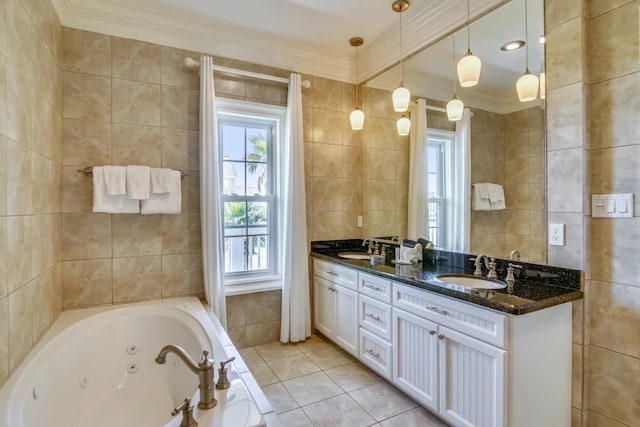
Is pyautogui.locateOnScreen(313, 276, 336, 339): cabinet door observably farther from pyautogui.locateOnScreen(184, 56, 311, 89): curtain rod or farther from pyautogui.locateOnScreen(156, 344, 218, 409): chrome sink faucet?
pyautogui.locateOnScreen(184, 56, 311, 89): curtain rod

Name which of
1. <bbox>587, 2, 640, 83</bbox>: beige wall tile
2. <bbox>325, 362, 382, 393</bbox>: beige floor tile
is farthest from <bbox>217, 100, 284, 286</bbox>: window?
<bbox>587, 2, 640, 83</bbox>: beige wall tile

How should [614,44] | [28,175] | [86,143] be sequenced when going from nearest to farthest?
[614,44]
[28,175]
[86,143]

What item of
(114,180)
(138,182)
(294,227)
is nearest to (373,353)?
(294,227)

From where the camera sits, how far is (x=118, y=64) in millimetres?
2369

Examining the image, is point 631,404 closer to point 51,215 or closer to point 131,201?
point 131,201

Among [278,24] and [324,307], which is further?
[324,307]

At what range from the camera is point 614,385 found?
61.0 inches

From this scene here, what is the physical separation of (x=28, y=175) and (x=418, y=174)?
8.14 feet

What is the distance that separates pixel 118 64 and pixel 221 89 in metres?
0.72

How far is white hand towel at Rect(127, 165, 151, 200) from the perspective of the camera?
2.27m

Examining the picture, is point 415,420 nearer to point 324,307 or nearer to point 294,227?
point 324,307

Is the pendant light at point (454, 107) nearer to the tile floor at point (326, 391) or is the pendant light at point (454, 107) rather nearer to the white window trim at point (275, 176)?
the white window trim at point (275, 176)

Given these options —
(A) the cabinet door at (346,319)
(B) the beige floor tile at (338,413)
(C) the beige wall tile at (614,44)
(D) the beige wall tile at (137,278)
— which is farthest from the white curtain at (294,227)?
(C) the beige wall tile at (614,44)

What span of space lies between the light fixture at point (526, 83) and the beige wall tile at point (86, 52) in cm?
268
